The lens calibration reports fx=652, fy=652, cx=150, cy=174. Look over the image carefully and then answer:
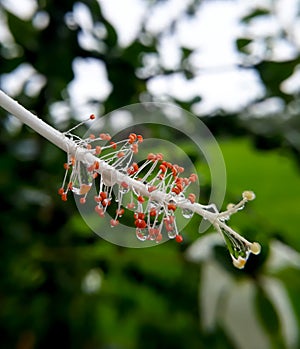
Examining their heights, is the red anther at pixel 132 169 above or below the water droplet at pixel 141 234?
above

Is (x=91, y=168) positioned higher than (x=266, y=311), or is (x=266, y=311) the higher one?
(x=91, y=168)

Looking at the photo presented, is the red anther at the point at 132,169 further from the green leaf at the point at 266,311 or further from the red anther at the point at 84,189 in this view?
the green leaf at the point at 266,311

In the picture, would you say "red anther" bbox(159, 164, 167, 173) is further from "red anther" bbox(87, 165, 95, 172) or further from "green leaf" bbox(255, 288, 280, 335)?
"green leaf" bbox(255, 288, 280, 335)

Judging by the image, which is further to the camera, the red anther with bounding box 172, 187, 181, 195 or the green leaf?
the green leaf

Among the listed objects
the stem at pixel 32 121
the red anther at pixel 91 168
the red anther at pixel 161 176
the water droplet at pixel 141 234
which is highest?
the stem at pixel 32 121

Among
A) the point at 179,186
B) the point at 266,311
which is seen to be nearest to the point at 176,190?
the point at 179,186

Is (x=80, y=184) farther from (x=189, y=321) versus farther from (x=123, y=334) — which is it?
(x=123, y=334)

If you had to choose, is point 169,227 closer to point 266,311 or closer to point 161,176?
point 161,176

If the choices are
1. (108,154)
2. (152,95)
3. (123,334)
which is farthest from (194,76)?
(123,334)

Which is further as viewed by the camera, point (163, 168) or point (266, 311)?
point (266, 311)

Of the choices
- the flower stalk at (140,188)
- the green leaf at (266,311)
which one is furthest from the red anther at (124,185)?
the green leaf at (266,311)

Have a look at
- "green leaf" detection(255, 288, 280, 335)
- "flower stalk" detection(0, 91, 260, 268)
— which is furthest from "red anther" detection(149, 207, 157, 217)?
"green leaf" detection(255, 288, 280, 335)
